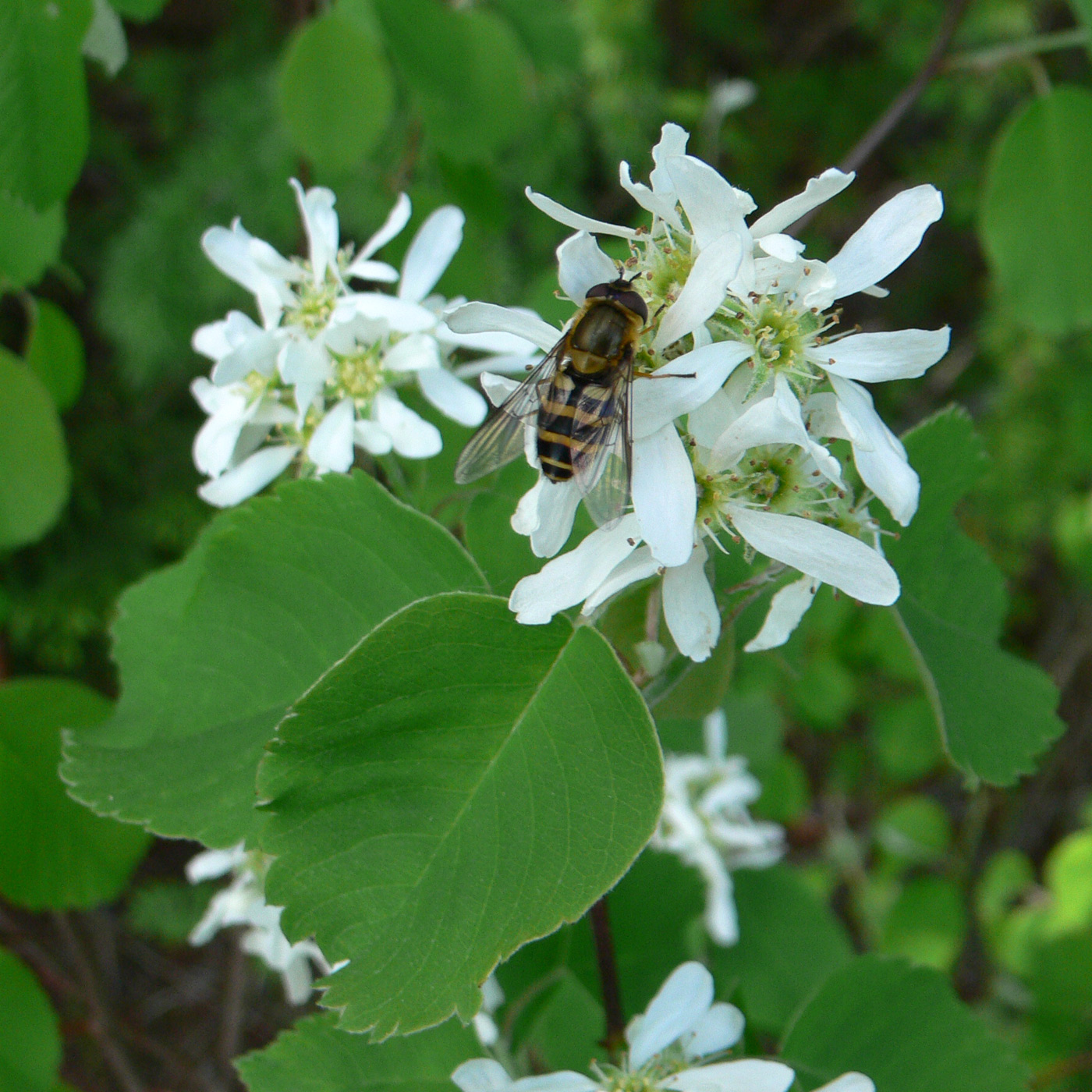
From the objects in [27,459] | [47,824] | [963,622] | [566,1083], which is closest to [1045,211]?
[963,622]

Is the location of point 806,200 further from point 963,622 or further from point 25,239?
point 25,239

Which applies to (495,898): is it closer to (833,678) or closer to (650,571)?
(650,571)

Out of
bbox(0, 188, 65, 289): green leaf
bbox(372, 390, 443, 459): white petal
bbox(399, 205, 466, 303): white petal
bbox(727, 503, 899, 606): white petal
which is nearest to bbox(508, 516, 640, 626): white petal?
bbox(727, 503, 899, 606): white petal

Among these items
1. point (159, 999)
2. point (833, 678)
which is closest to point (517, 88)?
point (833, 678)

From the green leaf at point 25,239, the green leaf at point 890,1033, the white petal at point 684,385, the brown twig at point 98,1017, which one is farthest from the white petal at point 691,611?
the brown twig at point 98,1017

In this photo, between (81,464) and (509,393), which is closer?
(509,393)

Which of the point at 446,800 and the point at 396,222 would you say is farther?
the point at 396,222
